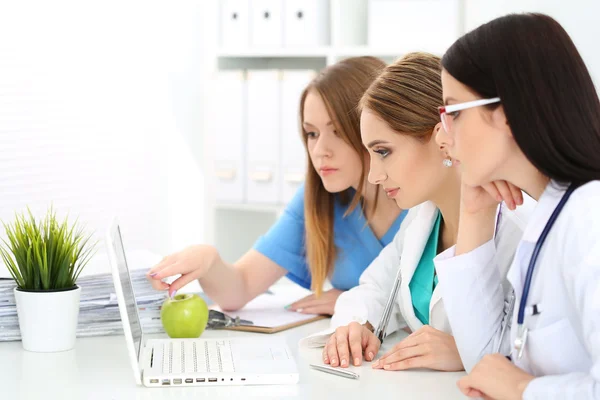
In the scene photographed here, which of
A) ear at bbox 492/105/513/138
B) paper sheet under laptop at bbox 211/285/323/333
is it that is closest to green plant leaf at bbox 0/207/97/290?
paper sheet under laptop at bbox 211/285/323/333

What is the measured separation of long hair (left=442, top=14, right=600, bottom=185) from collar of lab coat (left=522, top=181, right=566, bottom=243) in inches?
0.8

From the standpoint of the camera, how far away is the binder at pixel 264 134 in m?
2.88

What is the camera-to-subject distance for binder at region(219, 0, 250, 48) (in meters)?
2.96

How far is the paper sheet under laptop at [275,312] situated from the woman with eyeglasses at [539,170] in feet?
2.01

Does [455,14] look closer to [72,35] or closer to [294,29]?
[294,29]

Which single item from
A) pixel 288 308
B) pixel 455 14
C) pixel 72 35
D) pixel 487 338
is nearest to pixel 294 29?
pixel 455 14

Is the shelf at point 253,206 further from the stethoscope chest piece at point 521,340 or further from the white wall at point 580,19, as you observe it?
the stethoscope chest piece at point 521,340

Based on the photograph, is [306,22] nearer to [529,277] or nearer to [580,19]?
[580,19]

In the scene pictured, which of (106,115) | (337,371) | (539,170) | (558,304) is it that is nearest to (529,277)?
(558,304)

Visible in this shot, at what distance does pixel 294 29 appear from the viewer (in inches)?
113

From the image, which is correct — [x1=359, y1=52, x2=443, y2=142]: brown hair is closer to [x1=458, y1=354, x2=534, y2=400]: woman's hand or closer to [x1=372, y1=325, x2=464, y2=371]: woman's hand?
[x1=372, y1=325, x2=464, y2=371]: woman's hand

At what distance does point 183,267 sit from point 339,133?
1.62 feet

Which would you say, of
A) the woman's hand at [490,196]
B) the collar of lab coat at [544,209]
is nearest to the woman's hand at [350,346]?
the woman's hand at [490,196]

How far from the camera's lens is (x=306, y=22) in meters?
2.85
